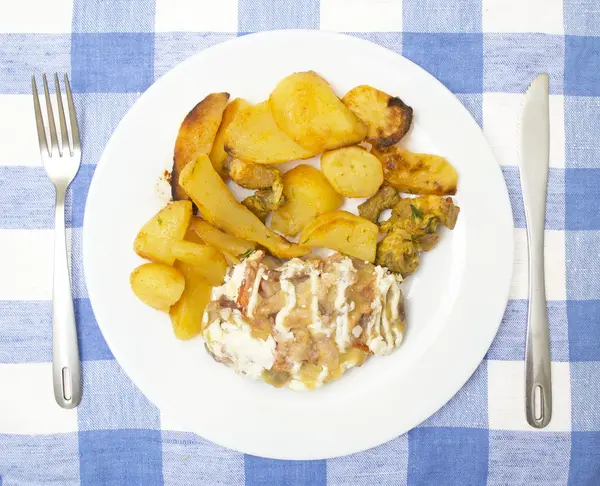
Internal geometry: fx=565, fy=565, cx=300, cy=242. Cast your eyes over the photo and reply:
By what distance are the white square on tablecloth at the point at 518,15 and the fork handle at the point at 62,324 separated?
144 cm

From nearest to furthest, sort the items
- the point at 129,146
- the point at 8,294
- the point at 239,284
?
1. the point at 239,284
2. the point at 129,146
3. the point at 8,294

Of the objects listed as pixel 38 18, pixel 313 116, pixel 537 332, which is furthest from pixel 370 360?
pixel 38 18

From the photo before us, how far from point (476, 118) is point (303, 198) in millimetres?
613

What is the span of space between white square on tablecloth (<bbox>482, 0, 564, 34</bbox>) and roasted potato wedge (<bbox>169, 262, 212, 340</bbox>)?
1177 mm

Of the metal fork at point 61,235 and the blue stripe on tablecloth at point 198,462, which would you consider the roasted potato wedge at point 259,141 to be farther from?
the blue stripe on tablecloth at point 198,462

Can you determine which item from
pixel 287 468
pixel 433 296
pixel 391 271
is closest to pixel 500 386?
pixel 433 296

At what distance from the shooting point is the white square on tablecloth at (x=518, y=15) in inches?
69.9

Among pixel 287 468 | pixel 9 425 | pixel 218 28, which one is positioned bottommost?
pixel 287 468

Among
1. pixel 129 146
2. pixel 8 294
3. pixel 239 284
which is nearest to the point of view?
pixel 239 284

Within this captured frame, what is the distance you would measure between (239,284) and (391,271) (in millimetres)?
437

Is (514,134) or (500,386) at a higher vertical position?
(514,134)

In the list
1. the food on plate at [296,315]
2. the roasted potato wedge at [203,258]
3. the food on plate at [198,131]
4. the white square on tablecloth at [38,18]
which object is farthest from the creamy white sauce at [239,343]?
the white square on tablecloth at [38,18]

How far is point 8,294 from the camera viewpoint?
1787 mm

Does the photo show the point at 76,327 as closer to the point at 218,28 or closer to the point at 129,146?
the point at 129,146
